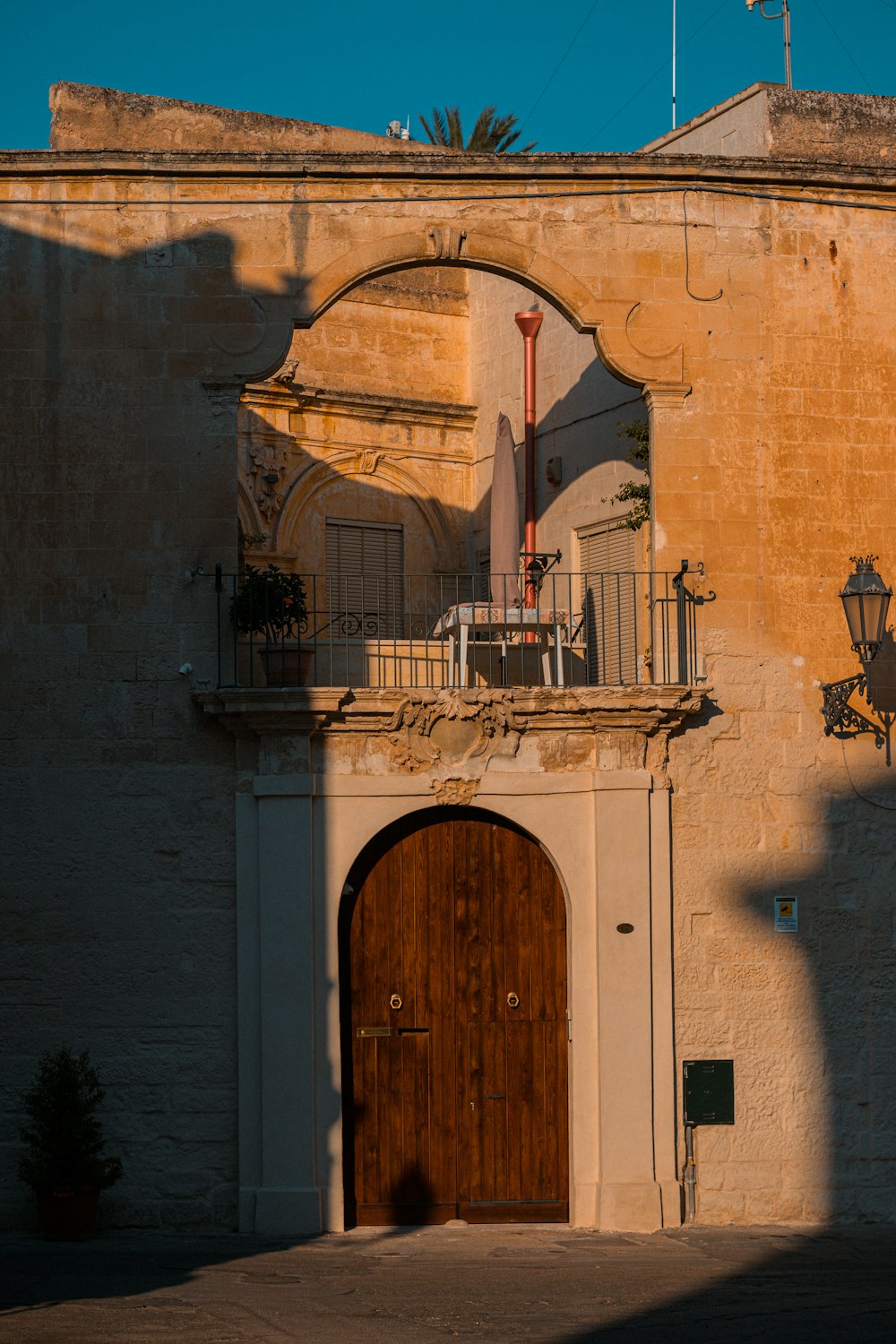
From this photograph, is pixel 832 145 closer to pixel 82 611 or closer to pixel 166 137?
pixel 166 137

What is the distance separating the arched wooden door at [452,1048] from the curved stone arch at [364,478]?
556 centimetres

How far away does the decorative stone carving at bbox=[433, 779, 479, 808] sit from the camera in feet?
39.3

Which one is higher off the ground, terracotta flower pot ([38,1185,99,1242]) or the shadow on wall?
the shadow on wall

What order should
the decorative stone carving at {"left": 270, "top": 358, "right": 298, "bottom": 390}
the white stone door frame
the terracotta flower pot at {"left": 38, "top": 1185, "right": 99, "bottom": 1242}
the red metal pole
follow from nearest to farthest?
the terracotta flower pot at {"left": 38, "top": 1185, "right": 99, "bottom": 1242} < the white stone door frame < the red metal pole < the decorative stone carving at {"left": 270, "top": 358, "right": 298, "bottom": 390}

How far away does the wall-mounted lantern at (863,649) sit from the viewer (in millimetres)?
12078

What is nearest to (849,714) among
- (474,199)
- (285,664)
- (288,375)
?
(285,664)

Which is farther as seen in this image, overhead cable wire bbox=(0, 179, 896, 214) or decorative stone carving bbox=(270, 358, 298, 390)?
decorative stone carving bbox=(270, 358, 298, 390)

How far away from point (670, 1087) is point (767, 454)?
4.06 metres

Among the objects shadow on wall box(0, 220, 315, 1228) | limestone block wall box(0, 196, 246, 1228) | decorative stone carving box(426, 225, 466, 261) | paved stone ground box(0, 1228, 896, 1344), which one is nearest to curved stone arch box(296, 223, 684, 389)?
decorative stone carving box(426, 225, 466, 261)

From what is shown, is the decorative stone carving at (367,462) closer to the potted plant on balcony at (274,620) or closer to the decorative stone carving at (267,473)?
the decorative stone carving at (267,473)

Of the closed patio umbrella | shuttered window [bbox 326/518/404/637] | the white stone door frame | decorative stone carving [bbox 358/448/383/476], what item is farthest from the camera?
decorative stone carving [bbox 358/448/383/476]

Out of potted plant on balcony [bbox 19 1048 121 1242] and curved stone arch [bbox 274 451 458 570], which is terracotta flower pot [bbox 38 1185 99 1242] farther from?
curved stone arch [bbox 274 451 458 570]

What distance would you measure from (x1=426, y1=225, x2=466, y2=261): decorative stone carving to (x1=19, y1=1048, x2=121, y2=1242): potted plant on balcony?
18.0 ft

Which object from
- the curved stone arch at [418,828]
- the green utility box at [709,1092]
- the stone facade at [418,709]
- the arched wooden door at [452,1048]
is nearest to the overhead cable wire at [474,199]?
the stone facade at [418,709]
